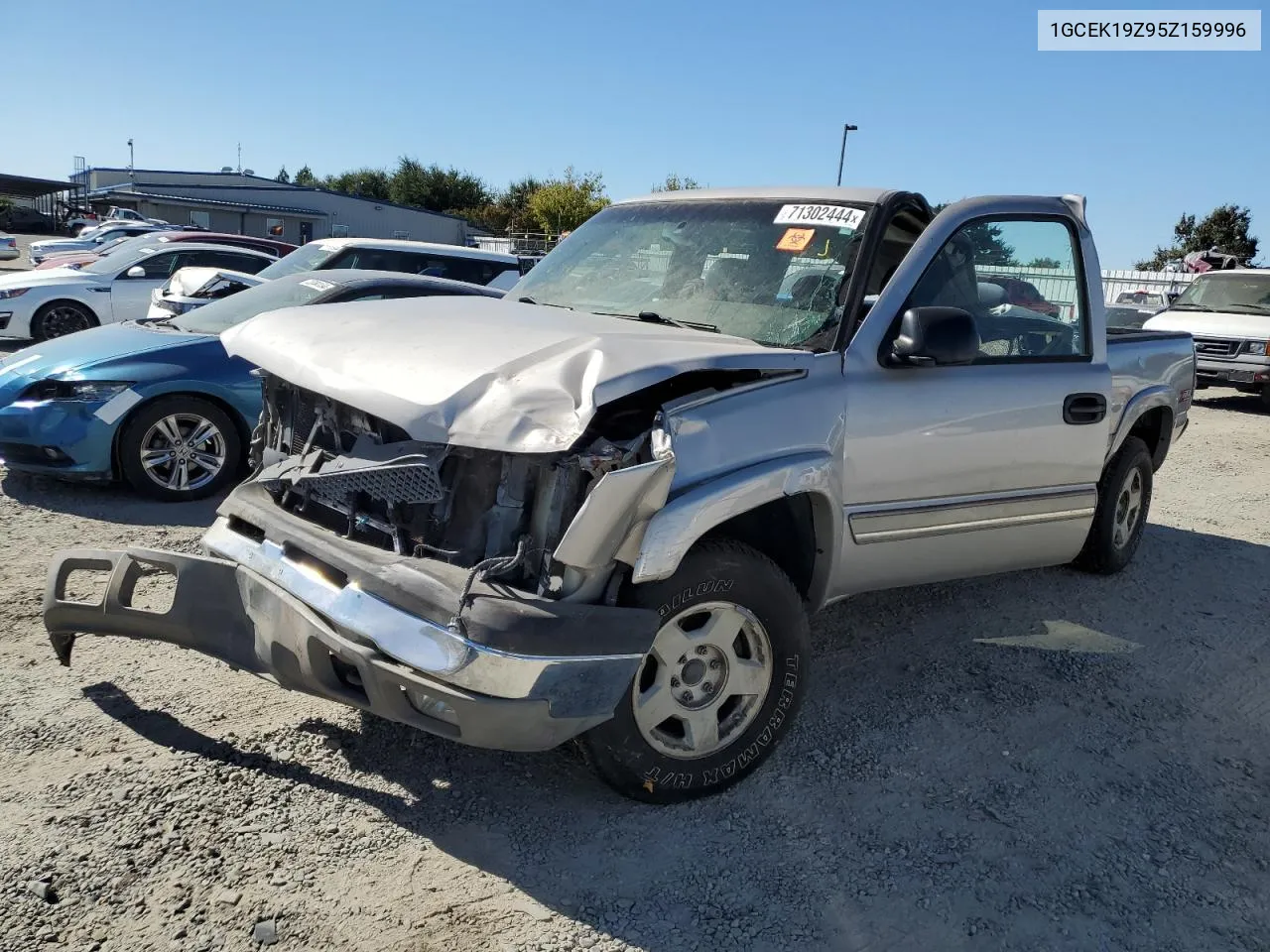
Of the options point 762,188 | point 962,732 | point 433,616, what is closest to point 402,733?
point 433,616

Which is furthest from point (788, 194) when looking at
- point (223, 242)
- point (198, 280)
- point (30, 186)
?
point (30, 186)

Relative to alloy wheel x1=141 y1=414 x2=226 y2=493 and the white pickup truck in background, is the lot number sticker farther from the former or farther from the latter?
the white pickup truck in background

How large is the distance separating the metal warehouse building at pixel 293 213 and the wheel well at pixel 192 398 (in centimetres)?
4598

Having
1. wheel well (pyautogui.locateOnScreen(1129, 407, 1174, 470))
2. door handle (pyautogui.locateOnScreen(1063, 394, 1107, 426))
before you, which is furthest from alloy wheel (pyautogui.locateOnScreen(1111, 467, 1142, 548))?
door handle (pyautogui.locateOnScreen(1063, 394, 1107, 426))

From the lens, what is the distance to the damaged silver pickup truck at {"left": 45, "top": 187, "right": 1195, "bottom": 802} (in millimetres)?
2633

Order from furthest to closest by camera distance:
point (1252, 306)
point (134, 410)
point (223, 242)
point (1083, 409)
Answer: point (223, 242) → point (1252, 306) → point (134, 410) → point (1083, 409)

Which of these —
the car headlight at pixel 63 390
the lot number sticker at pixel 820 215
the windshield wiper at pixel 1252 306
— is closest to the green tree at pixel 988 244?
the lot number sticker at pixel 820 215

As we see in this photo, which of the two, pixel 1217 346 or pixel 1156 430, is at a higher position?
pixel 1217 346

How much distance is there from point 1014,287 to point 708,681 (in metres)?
2.44

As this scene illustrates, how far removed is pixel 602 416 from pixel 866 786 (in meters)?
1.60

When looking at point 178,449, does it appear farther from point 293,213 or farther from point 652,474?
point 293,213

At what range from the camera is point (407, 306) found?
12.4ft

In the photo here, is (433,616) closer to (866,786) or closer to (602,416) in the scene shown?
(602,416)

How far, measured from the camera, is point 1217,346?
1338 centimetres
